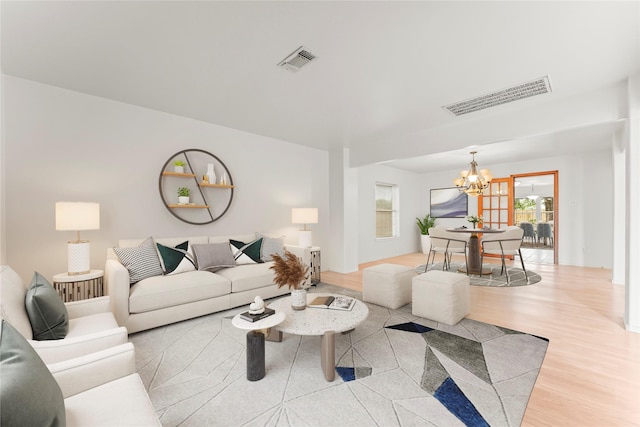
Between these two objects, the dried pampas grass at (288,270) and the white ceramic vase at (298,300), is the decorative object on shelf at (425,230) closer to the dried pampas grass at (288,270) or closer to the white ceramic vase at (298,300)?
the white ceramic vase at (298,300)

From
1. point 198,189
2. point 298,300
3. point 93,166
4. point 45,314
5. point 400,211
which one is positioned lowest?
point 298,300

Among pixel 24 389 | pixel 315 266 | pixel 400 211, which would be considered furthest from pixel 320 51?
Answer: pixel 400 211

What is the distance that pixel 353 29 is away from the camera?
6.56 ft

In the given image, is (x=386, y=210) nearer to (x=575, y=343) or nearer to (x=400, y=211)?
(x=400, y=211)

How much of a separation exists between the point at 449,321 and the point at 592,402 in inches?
46.4

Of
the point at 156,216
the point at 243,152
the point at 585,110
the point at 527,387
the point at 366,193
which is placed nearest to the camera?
the point at 527,387

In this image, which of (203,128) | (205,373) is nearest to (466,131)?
(203,128)

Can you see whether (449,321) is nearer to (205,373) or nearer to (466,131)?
(205,373)

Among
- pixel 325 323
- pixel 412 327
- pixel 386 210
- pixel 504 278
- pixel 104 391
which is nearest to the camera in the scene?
pixel 104 391

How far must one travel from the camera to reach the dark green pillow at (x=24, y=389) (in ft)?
2.22

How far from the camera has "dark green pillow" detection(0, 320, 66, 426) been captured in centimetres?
68

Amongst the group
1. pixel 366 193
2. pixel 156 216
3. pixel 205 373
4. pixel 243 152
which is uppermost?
pixel 243 152

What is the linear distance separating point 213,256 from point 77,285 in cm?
129

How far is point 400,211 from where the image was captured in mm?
7488
